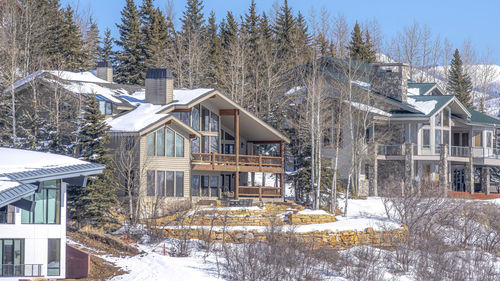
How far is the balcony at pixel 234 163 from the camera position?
40375 mm

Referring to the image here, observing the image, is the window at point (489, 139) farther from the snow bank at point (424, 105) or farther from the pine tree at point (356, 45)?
the pine tree at point (356, 45)

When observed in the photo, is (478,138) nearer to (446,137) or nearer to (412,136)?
(446,137)

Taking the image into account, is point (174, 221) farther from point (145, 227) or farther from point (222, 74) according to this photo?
point (222, 74)

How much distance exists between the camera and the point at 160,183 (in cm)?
3828

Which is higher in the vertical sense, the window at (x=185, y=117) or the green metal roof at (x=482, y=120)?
the green metal roof at (x=482, y=120)

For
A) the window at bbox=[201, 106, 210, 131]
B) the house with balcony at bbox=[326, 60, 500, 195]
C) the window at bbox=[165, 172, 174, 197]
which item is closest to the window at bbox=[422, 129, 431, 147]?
the house with balcony at bbox=[326, 60, 500, 195]

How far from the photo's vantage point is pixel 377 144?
49219 millimetres

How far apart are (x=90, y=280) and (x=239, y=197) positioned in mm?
15824

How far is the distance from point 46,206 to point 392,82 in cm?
3111

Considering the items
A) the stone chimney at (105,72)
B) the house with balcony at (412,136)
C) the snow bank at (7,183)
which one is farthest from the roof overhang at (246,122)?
the snow bank at (7,183)

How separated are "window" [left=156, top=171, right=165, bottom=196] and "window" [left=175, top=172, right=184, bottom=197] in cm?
89

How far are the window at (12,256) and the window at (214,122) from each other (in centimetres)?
1804

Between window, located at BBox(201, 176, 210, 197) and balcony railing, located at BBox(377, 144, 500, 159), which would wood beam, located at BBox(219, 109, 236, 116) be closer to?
window, located at BBox(201, 176, 210, 197)

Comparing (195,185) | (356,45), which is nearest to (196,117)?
(195,185)
